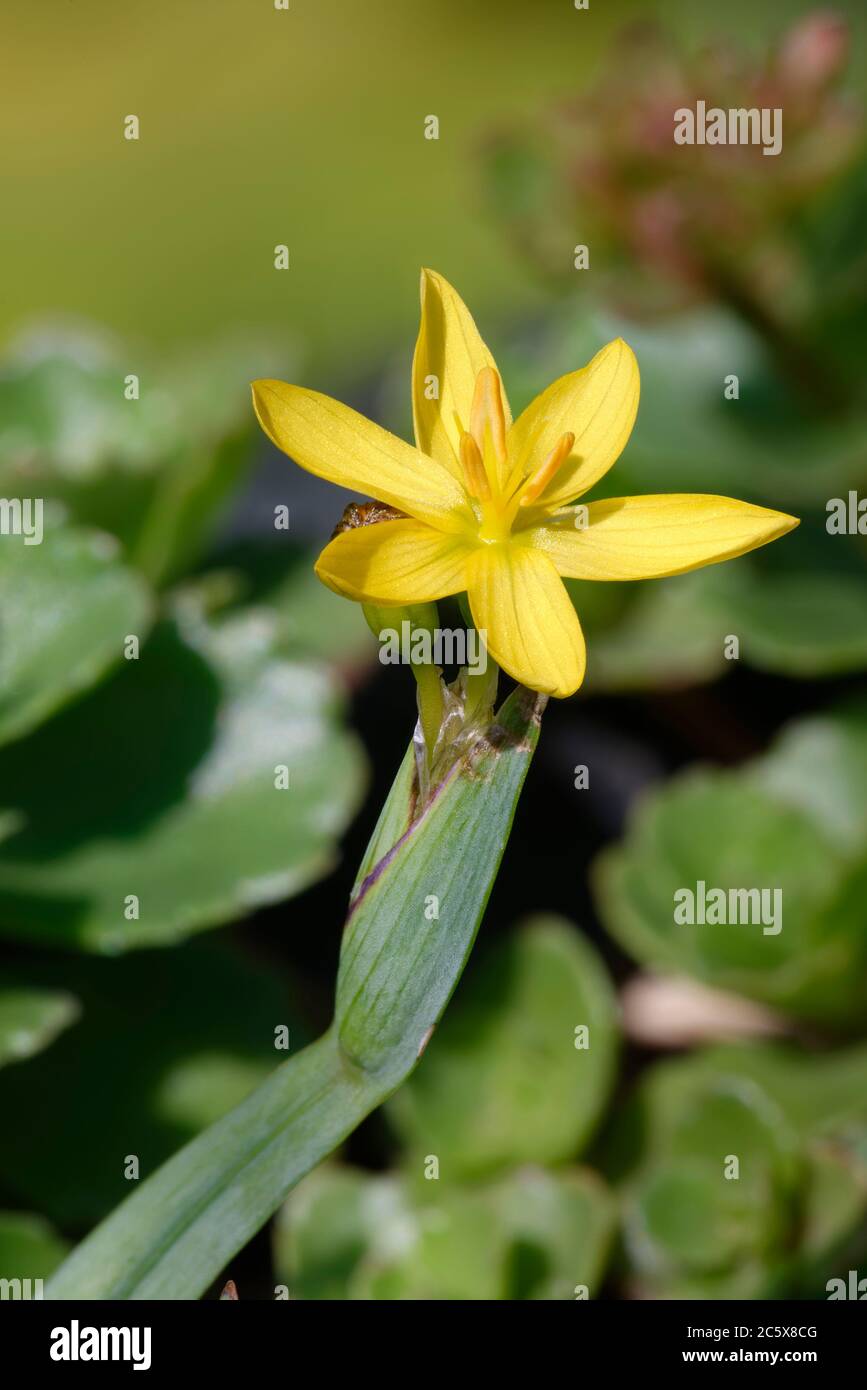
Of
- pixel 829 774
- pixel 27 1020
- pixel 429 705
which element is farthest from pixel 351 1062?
pixel 829 774

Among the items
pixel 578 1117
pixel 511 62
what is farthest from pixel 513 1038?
pixel 511 62

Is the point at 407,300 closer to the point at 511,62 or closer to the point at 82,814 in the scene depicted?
the point at 511,62

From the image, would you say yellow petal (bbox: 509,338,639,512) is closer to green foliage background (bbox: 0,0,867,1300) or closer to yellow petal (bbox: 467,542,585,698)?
yellow petal (bbox: 467,542,585,698)

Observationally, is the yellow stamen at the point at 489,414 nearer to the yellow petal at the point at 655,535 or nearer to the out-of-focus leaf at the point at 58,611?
the yellow petal at the point at 655,535

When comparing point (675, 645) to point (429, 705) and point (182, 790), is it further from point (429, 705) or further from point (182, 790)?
point (429, 705)

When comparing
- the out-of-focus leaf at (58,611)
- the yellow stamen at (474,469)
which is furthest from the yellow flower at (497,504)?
the out-of-focus leaf at (58,611)

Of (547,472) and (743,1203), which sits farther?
(743,1203)
